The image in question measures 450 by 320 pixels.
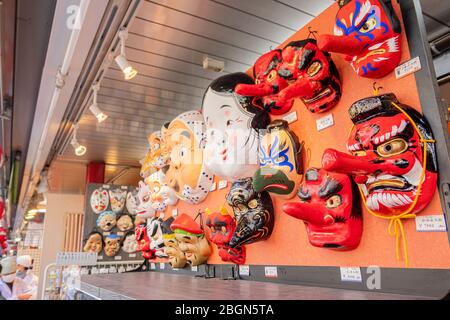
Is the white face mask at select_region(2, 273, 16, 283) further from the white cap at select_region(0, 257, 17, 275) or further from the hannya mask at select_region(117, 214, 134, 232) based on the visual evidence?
the hannya mask at select_region(117, 214, 134, 232)

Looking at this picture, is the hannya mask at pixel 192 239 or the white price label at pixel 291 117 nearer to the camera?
the white price label at pixel 291 117

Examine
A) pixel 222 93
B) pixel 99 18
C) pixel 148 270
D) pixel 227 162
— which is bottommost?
pixel 148 270

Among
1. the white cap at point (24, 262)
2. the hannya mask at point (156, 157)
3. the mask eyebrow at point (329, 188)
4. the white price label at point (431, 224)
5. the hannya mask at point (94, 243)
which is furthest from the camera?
the white cap at point (24, 262)

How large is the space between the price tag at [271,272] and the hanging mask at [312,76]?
788 mm

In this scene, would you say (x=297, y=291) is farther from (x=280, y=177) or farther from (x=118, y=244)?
(x=118, y=244)

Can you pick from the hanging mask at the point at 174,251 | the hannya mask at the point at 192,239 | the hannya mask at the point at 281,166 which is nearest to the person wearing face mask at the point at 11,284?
the hanging mask at the point at 174,251

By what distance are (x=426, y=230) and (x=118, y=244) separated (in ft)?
Result: 12.9

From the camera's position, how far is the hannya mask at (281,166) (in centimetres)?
151

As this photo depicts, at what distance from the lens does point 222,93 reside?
187cm

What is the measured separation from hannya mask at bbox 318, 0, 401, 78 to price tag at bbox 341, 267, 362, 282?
730 millimetres

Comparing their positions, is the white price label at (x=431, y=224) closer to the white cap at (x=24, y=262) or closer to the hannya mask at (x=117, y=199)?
the hannya mask at (x=117, y=199)

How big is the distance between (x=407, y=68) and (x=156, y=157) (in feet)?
6.76

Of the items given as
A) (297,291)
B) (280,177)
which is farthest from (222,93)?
(297,291)

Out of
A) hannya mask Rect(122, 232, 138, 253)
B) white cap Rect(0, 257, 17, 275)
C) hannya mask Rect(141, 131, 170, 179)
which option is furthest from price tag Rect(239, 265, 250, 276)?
white cap Rect(0, 257, 17, 275)
